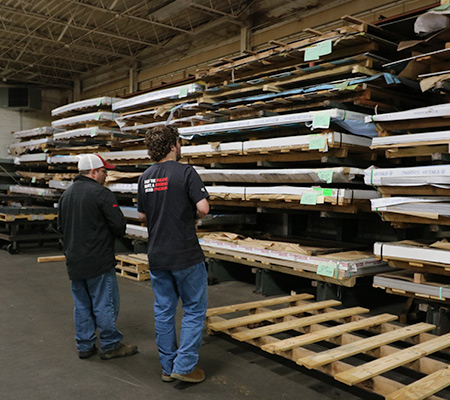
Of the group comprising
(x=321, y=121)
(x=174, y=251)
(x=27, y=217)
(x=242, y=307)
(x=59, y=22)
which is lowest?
(x=242, y=307)

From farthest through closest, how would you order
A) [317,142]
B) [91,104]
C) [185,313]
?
[91,104] → [317,142] → [185,313]

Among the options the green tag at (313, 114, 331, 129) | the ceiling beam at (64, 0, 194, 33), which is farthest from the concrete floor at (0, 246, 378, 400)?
the ceiling beam at (64, 0, 194, 33)

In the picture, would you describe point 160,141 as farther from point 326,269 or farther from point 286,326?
point 326,269

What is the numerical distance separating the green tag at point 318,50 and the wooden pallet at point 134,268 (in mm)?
4115

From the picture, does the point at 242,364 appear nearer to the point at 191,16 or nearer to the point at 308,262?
the point at 308,262

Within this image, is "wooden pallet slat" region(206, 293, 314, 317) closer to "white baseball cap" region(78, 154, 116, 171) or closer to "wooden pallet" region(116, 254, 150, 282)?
"white baseball cap" region(78, 154, 116, 171)

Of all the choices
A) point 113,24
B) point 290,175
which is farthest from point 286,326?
point 113,24

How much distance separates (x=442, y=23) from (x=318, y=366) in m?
3.36

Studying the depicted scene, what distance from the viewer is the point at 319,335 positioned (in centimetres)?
379

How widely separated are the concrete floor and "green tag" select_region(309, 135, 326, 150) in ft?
7.79

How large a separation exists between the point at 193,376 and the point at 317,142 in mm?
3026

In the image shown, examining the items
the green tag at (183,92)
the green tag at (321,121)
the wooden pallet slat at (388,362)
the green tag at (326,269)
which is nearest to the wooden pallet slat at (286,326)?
Answer: the green tag at (326,269)

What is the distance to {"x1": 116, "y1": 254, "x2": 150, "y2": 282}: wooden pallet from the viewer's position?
7.36 m

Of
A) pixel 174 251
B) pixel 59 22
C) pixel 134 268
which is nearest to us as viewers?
pixel 174 251
